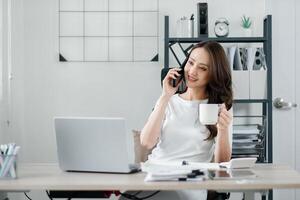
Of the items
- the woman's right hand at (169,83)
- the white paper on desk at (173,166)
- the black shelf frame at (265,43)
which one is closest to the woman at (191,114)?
the woman's right hand at (169,83)

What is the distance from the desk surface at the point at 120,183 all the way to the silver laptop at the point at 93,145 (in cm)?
4

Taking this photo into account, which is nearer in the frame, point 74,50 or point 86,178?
point 86,178

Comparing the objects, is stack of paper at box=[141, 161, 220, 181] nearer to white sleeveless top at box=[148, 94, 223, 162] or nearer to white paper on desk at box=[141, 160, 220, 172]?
white paper on desk at box=[141, 160, 220, 172]

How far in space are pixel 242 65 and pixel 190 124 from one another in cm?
117

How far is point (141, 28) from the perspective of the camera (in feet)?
12.1

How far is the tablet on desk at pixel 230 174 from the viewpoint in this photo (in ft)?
6.41

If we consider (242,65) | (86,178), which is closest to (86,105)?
(242,65)

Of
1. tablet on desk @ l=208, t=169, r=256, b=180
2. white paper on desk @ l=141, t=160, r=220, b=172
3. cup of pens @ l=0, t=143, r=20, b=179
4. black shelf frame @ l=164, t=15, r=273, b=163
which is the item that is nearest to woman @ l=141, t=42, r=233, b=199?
white paper on desk @ l=141, t=160, r=220, b=172

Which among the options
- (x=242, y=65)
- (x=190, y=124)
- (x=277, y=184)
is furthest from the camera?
(x=242, y=65)

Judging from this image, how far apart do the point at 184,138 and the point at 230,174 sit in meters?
0.43

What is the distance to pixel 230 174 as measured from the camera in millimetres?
2010

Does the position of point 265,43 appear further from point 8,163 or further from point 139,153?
point 8,163

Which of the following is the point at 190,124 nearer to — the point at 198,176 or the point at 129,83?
the point at 198,176

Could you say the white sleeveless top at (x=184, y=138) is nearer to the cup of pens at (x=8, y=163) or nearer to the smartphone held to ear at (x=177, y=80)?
the smartphone held to ear at (x=177, y=80)
